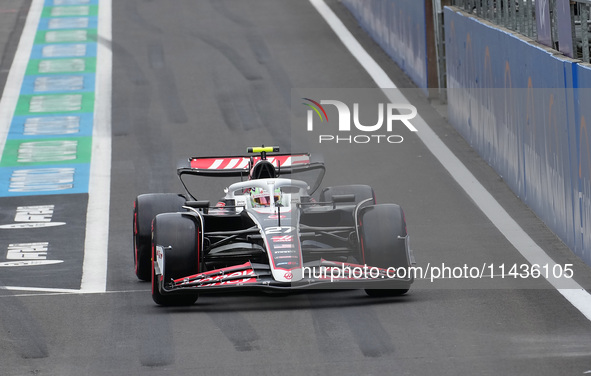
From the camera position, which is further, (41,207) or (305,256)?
(41,207)

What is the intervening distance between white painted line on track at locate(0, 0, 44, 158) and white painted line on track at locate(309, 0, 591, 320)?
6.67 meters

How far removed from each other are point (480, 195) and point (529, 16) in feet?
7.48

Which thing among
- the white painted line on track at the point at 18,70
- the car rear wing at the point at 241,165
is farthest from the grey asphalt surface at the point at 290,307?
the white painted line on track at the point at 18,70

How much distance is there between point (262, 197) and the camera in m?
11.8

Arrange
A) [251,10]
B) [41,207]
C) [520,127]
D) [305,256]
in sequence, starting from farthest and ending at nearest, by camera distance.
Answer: [251,10], [41,207], [520,127], [305,256]

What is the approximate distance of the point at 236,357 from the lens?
9141 mm

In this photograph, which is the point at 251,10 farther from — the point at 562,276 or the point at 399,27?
the point at 562,276

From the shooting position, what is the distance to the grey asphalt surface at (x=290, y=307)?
8.99m

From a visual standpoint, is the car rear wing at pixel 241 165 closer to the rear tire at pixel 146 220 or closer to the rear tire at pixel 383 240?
the rear tire at pixel 146 220

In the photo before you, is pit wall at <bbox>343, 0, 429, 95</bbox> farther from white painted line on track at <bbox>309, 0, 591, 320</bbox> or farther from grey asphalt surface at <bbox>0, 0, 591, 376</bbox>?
grey asphalt surface at <bbox>0, 0, 591, 376</bbox>

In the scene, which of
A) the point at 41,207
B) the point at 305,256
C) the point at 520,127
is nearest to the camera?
the point at 305,256

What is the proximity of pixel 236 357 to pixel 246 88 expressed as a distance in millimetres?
14538

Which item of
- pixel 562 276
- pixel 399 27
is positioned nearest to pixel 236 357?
pixel 562 276

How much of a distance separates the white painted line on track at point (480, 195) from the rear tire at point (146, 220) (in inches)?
140
